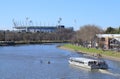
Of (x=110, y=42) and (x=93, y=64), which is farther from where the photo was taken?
(x=110, y=42)

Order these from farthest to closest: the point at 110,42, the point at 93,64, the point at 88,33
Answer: the point at 88,33 → the point at 110,42 → the point at 93,64

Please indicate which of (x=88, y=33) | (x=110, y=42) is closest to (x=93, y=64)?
(x=110, y=42)

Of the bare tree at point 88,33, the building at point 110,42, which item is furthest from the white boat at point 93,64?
the bare tree at point 88,33

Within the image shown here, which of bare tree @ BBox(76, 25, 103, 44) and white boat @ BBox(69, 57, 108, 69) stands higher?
bare tree @ BBox(76, 25, 103, 44)

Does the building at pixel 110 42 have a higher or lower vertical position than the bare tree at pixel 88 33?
lower

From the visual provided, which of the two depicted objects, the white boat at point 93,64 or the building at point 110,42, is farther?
the building at point 110,42

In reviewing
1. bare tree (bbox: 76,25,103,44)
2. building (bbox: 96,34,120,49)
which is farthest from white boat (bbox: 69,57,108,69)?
bare tree (bbox: 76,25,103,44)

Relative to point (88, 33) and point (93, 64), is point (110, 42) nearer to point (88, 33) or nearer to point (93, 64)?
point (88, 33)

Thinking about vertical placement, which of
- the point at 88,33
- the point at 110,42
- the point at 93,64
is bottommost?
the point at 93,64

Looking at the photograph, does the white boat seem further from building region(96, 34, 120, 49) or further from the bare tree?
the bare tree

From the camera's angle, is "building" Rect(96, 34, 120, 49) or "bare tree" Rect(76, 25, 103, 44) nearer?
"building" Rect(96, 34, 120, 49)

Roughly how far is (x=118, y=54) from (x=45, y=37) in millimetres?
83603

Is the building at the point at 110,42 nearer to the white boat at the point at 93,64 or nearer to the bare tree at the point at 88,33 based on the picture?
the bare tree at the point at 88,33

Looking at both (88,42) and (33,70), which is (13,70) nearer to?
(33,70)
